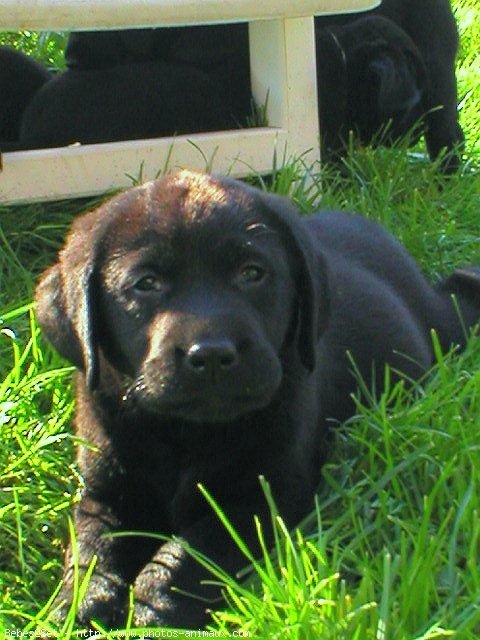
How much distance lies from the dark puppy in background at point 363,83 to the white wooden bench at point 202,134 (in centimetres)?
48

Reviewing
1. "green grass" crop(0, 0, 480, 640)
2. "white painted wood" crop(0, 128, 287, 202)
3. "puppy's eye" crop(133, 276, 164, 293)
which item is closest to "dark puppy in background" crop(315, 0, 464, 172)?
"white painted wood" crop(0, 128, 287, 202)

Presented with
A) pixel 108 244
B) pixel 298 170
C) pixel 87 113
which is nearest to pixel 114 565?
pixel 108 244

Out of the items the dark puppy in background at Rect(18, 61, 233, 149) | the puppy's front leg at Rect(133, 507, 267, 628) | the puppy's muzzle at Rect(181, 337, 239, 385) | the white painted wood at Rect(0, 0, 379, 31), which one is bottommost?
the puppy's front leg at Rect(133, 507, 267, 628)

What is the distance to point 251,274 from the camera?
10.1 ft

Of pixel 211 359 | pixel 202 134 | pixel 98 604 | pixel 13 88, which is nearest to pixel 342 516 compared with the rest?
pixel 211 359

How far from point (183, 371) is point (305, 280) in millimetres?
508

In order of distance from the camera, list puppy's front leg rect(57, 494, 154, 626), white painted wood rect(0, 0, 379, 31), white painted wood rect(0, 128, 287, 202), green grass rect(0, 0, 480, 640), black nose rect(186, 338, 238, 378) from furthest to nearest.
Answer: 1. white painted wood rect(0, 128, 287, 202)
2. white painted wood rect(0, 0, 379, 31)
3. puppy's front leg rect(57, 494, 154, 626)
4. black nose rect(186, 338, 238, 378)
5. green grass rect(0, 0, 480, 640)

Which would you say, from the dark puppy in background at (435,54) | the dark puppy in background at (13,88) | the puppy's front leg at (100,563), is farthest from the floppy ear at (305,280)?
the dark puppy in background at (13,88)

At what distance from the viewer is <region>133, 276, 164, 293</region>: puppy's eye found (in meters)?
3.04

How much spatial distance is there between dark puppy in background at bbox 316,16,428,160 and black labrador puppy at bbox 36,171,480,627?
8.35 feet

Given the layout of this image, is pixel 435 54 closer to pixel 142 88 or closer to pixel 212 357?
pixel 142 88

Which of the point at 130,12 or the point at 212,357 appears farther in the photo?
the point at 130,12

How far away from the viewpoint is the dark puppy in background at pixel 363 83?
5781 mm

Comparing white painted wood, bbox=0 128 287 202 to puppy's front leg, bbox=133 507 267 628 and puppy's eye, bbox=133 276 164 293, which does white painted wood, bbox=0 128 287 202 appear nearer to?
puppy's eye, bbox=133 276 164 293
